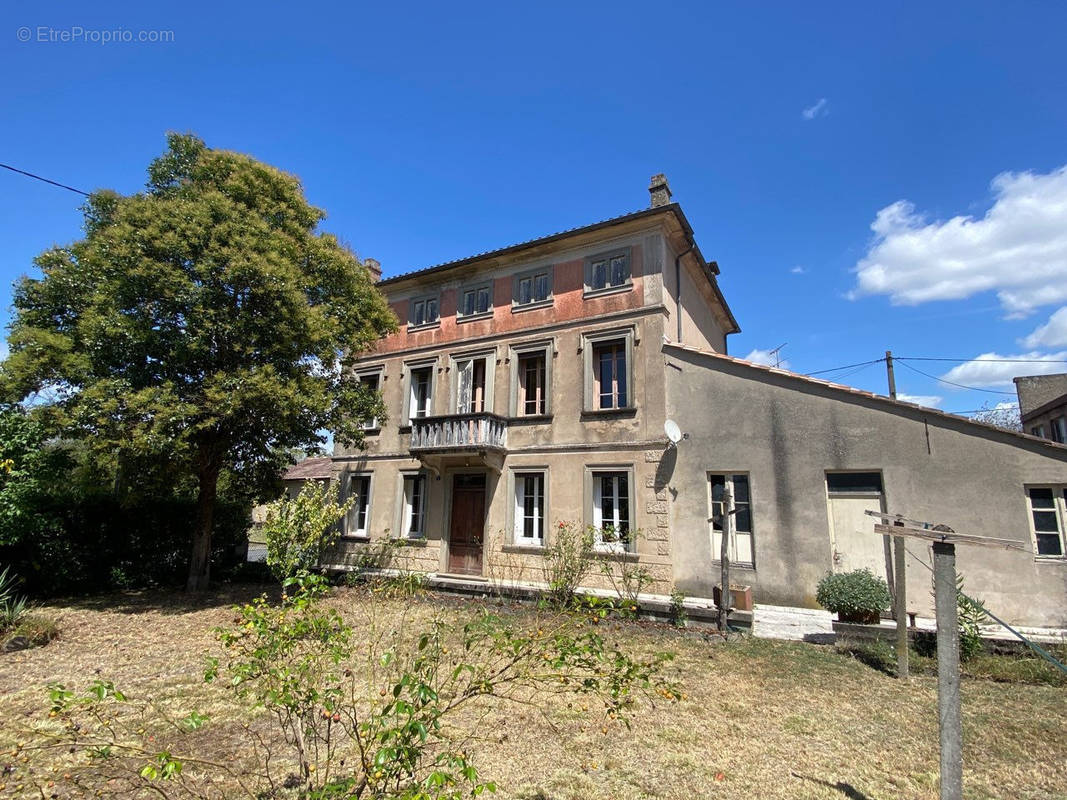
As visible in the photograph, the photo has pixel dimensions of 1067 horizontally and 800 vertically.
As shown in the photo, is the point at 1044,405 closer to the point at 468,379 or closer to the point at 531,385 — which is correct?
the point at 531,385

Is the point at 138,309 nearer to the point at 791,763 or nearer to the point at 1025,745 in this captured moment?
the point at 791,763

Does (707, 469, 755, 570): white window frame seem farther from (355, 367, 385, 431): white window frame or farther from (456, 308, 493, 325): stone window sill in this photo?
(355, 367, 385, 431): white window frame

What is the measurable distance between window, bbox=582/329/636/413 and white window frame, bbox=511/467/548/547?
229 centimetres

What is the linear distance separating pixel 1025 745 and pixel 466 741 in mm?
5650

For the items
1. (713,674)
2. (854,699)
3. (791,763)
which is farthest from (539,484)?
(791,763)

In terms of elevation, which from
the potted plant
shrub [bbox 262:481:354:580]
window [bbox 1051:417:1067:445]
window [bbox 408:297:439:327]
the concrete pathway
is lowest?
the concrete pathway

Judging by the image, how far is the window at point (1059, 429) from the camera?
2020 cm

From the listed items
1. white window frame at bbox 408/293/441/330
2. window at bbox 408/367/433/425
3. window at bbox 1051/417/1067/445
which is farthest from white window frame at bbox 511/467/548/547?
window at bbox 1051/417/1067/445

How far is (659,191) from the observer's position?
14.6 metres

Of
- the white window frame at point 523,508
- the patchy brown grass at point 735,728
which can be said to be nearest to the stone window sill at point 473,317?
the white window frame at point 523,508

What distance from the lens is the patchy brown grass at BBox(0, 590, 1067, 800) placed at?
182 inches

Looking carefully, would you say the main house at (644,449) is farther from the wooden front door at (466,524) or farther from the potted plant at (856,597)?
the potted plant at (856,597)

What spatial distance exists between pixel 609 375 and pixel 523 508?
14.3ft

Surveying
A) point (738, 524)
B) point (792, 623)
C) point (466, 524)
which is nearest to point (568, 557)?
point (738, 524)
